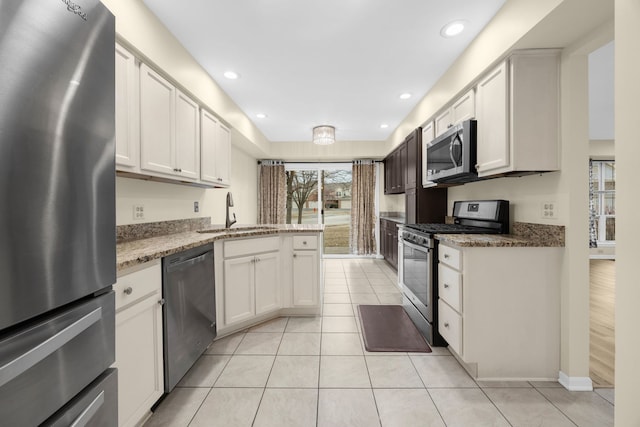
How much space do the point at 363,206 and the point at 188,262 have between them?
4.47m

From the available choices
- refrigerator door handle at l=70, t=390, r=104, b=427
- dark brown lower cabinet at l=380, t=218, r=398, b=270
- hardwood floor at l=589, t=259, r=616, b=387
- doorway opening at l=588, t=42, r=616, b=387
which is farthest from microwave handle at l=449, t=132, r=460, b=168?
refrigerator door handle at l=70, t=390, r=104, b=427

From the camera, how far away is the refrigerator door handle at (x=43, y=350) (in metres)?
0.58

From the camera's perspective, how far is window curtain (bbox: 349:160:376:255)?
576cm

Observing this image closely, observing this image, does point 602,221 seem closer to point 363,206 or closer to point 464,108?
point 363,206

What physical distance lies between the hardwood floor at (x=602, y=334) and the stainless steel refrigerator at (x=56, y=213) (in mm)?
2763

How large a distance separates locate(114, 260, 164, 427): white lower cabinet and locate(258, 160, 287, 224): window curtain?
425 cm

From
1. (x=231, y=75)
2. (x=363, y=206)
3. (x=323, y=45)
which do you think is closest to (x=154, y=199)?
(x=231, y=75)

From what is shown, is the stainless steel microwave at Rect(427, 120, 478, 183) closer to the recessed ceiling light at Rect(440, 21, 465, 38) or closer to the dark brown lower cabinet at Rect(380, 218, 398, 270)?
the recessed ceiling light at Rect(440, 21, 465, 38)

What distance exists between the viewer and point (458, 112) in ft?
8.18

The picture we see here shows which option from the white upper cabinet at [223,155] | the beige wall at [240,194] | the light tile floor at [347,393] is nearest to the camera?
the light tile floor at [347,393]

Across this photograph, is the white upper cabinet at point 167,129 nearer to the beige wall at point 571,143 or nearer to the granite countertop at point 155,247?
the granite countertop at point 155,247

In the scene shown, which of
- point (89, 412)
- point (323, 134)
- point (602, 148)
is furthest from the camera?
point (602, 148)

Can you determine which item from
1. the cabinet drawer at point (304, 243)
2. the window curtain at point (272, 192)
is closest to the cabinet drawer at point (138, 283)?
the cabinet drawer at point (304, 243)

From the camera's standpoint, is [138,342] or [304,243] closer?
[138,342]
